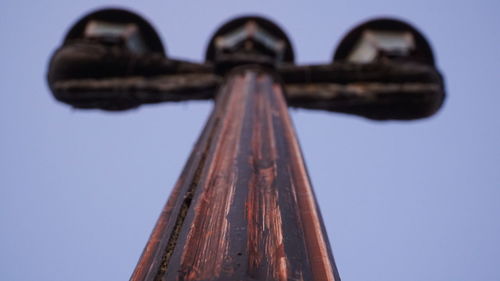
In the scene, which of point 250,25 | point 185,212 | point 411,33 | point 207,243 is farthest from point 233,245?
point 411,33

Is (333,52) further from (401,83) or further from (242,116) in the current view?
(242,116)

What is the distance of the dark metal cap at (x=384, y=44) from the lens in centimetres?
640

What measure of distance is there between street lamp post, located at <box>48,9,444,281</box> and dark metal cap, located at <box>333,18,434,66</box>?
1 cm

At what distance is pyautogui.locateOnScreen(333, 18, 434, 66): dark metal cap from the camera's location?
640 centimetres

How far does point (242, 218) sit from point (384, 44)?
18.0 ft

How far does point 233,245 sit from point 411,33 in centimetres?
582

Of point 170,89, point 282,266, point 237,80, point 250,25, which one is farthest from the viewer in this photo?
point 250,25

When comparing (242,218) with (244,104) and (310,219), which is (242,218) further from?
(244,104)

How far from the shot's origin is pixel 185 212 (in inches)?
74.2

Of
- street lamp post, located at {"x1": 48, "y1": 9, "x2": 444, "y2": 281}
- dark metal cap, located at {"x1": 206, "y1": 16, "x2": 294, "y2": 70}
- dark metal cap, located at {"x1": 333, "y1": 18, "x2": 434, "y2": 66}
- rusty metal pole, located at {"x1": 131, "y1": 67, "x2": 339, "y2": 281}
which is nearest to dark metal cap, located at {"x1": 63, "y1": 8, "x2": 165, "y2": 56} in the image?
street lamp post, located at {"x1": 48, "y1": 9, "x2": 444, "y2": 281}

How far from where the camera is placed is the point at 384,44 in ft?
21.9

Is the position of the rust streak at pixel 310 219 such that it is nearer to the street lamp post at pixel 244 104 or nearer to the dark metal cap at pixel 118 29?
the street lamp post at pixel 244 104

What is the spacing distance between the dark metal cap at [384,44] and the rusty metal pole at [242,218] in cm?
415

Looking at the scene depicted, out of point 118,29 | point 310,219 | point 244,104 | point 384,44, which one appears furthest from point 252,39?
point 310,219
